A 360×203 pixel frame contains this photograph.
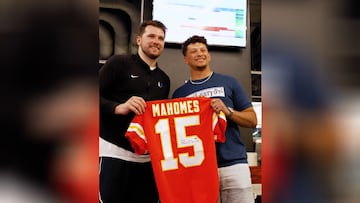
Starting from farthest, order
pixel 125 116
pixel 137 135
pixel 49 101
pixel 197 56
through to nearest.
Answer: pixel 197 56
pixel 125 116
pixel 137 135
pixel 49 101

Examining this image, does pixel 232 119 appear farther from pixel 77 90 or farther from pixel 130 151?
pixel 77 90

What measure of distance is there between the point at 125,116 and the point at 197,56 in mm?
488

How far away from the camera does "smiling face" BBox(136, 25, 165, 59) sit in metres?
1.84

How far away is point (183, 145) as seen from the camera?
1.80 m

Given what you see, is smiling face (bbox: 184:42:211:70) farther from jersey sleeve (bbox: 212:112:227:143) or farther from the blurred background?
the blurred background

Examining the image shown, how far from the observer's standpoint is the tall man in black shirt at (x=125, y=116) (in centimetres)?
169

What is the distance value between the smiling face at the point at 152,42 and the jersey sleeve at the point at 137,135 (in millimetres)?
324

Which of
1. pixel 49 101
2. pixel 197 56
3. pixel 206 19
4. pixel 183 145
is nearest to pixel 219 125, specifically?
pixel 183 145

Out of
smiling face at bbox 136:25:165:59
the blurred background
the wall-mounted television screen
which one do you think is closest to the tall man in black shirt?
smiling face at bbox 136:25:165:59

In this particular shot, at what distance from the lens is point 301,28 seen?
1.31 feet

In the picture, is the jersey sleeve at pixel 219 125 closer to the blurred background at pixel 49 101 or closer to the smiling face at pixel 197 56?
the smiling face at pixel 197 56

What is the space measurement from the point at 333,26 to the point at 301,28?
3 centimetres

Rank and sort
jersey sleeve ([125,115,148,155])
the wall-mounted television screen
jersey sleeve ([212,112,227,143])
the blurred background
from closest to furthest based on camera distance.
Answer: the blurred background
jersey sleeve ([125,115,148,155])
jersey sleeve ([212,112,227,143])
the wall-mounted television screen

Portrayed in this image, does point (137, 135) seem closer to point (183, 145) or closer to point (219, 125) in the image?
point (183, 145)
